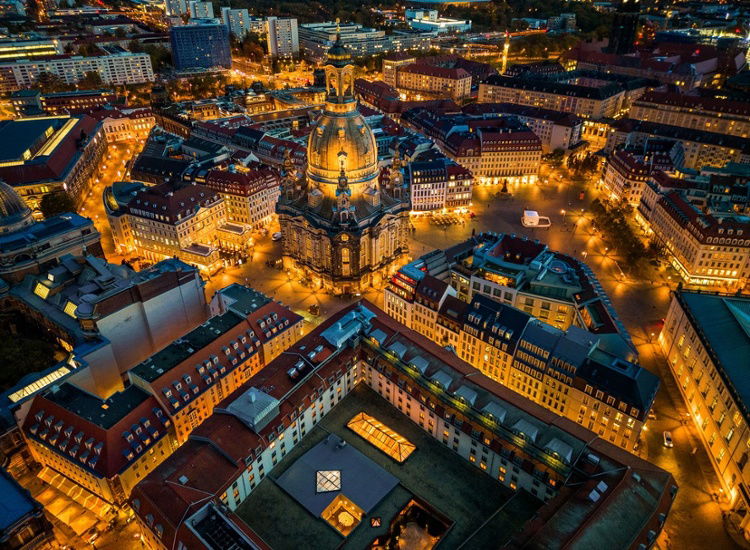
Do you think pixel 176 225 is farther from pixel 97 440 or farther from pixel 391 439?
pixel 391 439

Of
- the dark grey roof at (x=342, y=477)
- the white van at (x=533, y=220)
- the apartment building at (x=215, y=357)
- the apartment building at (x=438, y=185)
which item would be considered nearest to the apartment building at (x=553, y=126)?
the white van at (x=533, y=220)

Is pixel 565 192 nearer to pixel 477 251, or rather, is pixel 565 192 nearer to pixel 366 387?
pixel 477 251

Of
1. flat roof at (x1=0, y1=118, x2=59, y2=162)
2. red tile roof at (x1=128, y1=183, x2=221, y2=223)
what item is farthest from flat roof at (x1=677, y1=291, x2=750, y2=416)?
A: flat roof at (x1=0, y1=118, x2=59, y2=162)

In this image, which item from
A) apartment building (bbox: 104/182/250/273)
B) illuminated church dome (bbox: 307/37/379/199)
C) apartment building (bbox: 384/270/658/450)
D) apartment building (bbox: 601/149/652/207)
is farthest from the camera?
apartment building (bbox: 601/149/652/207)

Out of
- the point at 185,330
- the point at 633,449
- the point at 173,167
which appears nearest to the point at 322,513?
the point at 633,449

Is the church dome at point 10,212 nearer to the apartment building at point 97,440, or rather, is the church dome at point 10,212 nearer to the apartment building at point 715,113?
the apartment building at point 97,440

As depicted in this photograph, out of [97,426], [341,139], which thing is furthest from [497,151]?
[97,426]

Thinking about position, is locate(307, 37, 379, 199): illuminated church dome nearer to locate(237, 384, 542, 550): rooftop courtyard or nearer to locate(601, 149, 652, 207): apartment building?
locate(237, 384, 542, 550): rooftop courtyard

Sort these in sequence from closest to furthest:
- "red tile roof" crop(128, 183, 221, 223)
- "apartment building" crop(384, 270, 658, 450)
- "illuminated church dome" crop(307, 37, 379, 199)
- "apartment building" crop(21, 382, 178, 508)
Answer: "apartment building" crop(21, 382, 178, 508), "apartment building" crop(384, 270, 658, 450), "red tile roof" crop(128, 183, 221, 223), "illuminated church dome" crop(307, 37, 379, 199)
